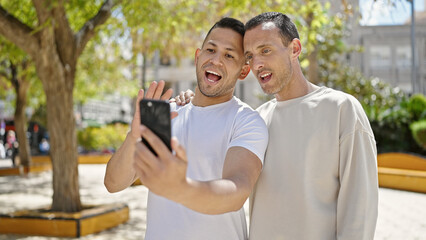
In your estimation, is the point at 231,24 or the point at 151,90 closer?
the point at 151,90

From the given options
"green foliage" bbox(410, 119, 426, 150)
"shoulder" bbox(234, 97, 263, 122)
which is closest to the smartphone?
"shoulder" bbox(234, 97, 263, 122)

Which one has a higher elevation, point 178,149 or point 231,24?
point 231,24

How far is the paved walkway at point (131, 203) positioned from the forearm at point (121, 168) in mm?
4949

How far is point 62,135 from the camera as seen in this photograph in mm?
7406

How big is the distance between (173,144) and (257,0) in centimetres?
632

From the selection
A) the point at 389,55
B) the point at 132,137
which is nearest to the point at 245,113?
the point at 132,137

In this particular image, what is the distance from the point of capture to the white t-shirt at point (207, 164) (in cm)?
215

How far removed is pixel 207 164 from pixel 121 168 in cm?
42

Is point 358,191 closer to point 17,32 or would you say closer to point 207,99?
point 207,99

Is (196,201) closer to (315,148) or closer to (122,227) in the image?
(315,148)

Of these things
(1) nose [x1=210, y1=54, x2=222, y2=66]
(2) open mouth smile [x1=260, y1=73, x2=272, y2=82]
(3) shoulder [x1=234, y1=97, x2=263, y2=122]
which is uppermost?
(1) nose [x1=210, y1=54, x2=222, y2=66]

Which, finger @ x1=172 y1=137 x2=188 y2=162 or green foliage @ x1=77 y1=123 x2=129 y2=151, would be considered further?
green foliage @ x1=77 y1=123 x2=129 y2=151

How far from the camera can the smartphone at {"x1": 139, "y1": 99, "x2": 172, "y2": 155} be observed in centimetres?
136

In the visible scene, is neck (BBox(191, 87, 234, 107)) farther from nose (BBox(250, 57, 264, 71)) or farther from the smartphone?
the smartphone
